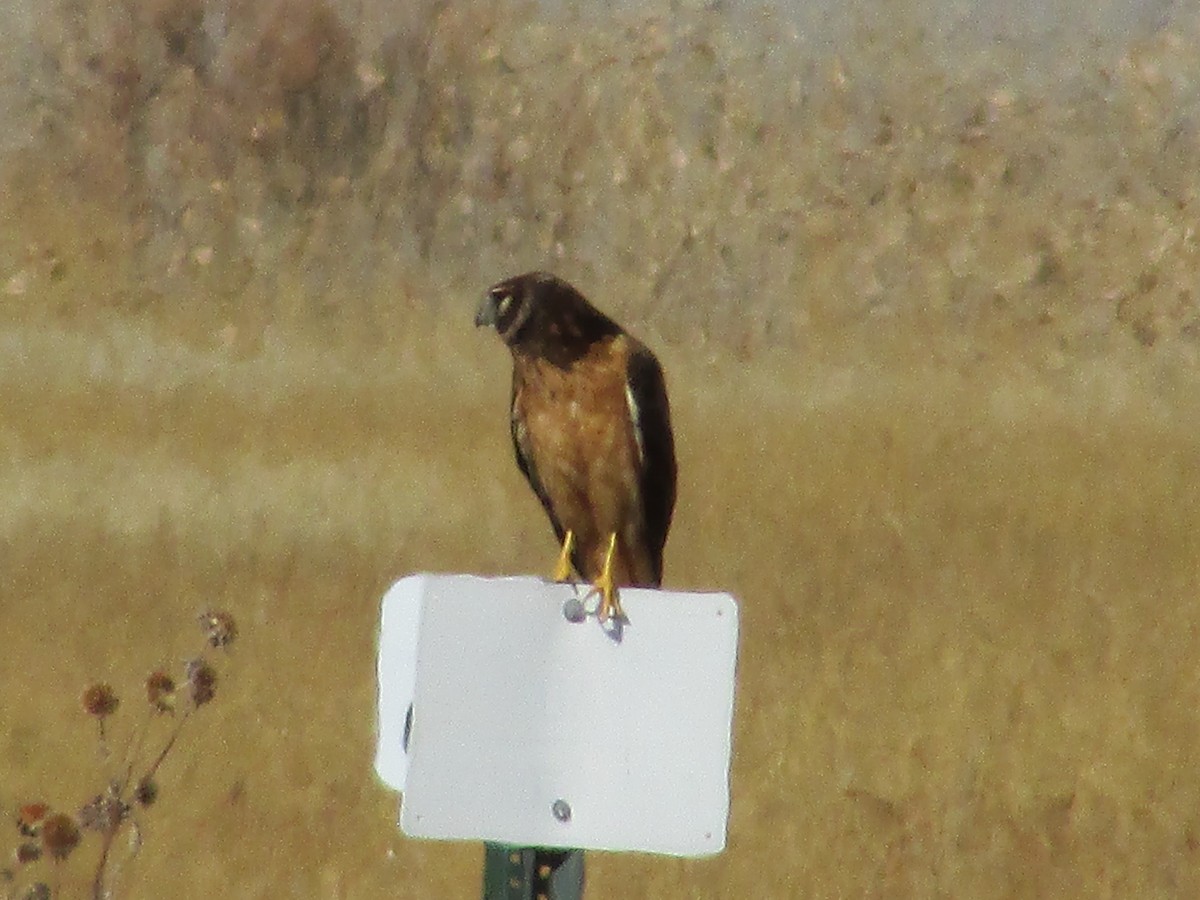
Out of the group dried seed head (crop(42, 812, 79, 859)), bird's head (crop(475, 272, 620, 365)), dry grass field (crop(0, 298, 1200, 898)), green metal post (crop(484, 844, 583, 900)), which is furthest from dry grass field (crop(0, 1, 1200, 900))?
green metal post (crop(484, 844, 583, 900))

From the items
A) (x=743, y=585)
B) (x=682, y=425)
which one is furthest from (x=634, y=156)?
(x=743, y=585)

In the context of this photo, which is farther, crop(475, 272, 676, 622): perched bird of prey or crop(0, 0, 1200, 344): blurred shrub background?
crop(0, 0, 1200, 344): blurred shrub background

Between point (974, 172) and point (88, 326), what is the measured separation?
589 centimetres

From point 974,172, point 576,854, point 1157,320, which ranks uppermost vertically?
point 974,172

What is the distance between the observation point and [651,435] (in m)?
5.45

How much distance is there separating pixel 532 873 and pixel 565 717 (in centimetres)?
38

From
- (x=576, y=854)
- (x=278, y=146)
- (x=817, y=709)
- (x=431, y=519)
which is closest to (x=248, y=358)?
(x=431, y=519)

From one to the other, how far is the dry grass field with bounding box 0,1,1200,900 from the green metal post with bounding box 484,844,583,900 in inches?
152

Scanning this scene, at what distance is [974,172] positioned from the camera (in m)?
12.8

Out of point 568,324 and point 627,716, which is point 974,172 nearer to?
point 568,324

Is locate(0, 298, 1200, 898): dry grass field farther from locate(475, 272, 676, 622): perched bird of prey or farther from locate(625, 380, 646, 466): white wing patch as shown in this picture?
locate(625, 380, 646, 466): white wing patch

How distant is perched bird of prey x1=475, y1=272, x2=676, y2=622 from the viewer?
5406mm

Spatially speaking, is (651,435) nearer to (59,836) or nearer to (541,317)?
(541,317)

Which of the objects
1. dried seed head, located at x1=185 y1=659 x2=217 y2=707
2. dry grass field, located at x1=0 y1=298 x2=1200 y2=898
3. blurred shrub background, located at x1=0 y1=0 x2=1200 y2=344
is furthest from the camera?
blurred shrub background, located at x1=0 y1=0 x2=1200 y2=344
